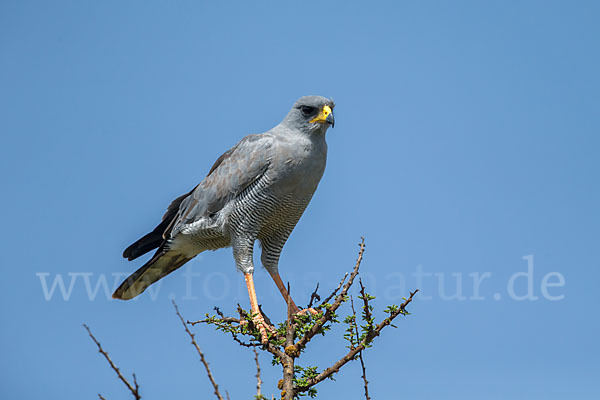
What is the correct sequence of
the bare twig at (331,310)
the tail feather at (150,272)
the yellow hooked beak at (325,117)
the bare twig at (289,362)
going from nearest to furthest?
the bare twig at (289,362)
the bare twig at (331,310)
the yellow hooked beak at (325,117)
the tail feather at (150,272)

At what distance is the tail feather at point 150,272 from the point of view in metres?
7.59

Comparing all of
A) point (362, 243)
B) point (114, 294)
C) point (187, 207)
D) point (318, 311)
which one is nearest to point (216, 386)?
point (362, 243)

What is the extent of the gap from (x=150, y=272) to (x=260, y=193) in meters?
1.94

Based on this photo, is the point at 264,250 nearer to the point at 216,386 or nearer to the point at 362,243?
the point at 362,243

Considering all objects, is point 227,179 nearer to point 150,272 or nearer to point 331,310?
point 150,272

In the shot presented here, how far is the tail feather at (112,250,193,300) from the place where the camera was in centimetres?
759

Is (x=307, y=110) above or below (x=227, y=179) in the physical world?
above

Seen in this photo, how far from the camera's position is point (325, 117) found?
648 centimetres

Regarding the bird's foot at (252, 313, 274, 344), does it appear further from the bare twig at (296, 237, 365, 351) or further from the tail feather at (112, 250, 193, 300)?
the tail feather at (112, 250, 193, 300)

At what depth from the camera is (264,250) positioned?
731 centimetres

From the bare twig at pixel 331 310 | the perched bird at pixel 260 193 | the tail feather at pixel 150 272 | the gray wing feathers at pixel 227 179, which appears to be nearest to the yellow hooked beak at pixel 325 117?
the perched bird at pixel 260 193

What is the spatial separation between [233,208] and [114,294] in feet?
6.51

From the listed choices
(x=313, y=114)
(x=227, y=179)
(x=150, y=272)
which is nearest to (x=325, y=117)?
(x=313, y=114)

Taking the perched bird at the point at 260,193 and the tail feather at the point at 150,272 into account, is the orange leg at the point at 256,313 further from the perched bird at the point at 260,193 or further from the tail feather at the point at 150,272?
the tail feather at the point at 150,272
